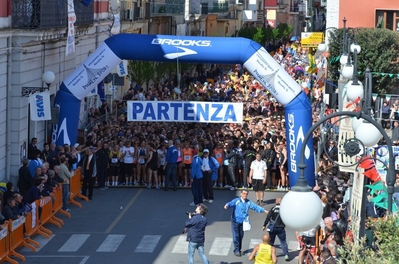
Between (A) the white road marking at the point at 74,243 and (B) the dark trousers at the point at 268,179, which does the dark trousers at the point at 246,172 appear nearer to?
(B) the dark trousers at the point at 268,179

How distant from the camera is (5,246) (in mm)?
18062

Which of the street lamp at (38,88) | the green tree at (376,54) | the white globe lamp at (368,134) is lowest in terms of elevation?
the white globe lamp at (368,134)

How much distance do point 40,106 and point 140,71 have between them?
1812 centimetres

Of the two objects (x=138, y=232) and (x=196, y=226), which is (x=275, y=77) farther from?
(x=196, y=226)

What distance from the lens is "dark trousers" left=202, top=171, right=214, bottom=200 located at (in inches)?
950

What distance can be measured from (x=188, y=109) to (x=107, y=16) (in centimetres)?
1389

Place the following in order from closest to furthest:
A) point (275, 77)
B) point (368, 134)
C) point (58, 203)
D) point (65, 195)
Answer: point (368, 134), point (58, 203), point (65, 195), point (275, 77)

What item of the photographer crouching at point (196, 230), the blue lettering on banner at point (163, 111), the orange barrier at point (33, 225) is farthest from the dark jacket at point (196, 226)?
the blue lettering on banner at point (163, 111)

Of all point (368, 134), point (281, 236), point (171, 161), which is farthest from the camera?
point (171, 161)

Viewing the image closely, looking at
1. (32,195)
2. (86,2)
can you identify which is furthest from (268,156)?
(86,2)

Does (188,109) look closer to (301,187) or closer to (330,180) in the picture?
(330,180)

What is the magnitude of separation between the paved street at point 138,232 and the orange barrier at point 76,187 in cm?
29

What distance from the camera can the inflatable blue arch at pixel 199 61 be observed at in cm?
2436

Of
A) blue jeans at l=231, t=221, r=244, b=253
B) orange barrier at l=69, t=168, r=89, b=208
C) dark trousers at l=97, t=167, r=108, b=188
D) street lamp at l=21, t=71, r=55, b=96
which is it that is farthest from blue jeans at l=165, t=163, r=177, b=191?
blue jeans at l=231, t=221, r=244, b=253
